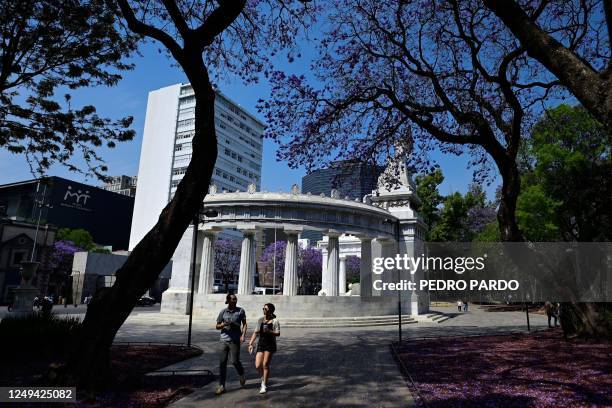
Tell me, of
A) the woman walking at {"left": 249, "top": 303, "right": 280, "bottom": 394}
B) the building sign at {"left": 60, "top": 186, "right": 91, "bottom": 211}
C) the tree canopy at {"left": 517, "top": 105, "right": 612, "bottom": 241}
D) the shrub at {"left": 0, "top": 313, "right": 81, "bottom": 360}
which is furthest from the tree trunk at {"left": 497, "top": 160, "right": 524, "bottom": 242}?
the building sign at {"left": 60, "top": 186, "right": 91, "bottom": 211}

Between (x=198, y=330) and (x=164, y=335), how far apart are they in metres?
2.79

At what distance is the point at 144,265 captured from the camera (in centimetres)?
807

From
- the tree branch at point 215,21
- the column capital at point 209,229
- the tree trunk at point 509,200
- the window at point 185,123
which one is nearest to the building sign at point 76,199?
the window at point 185,123

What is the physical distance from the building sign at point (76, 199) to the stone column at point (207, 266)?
176 feet

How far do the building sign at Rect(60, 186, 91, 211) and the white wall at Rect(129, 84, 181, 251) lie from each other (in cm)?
902

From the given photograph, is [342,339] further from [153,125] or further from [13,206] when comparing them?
[153,125]

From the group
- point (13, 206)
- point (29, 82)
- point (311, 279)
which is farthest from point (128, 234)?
point (29, 82)

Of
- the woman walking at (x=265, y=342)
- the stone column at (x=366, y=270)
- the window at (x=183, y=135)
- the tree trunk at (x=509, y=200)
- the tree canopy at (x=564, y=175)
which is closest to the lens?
the woman walking at (x=265, y=342)

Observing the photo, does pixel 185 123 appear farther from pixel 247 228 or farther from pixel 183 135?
pixel 247 228

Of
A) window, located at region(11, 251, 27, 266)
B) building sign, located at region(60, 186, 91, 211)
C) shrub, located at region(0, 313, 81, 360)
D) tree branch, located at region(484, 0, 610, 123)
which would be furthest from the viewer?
building sign, located at region(60, 186, 91, 211)

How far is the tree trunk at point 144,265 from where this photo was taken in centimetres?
776

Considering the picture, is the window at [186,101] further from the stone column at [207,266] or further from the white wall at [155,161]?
the stone column at [207,266]

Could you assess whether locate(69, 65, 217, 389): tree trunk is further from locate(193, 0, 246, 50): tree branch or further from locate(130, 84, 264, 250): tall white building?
locate(130, 84, 264, 250): tall white building

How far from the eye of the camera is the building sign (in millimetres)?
70312
